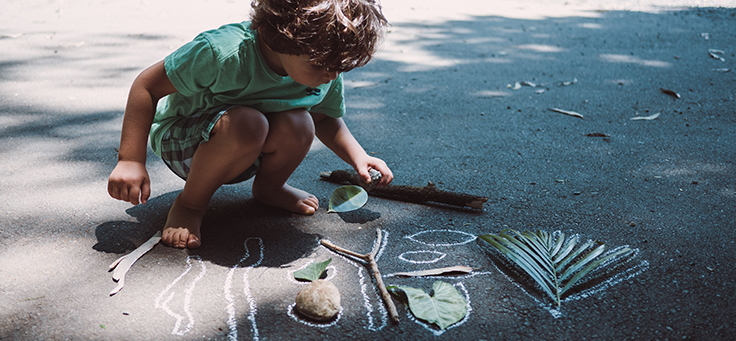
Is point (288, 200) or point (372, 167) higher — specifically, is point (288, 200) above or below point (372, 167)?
below

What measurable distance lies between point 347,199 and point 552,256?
29.2 inches

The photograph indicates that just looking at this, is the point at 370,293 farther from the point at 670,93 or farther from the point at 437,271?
the point at 670,93

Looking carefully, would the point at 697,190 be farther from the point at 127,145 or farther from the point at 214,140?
the point at 127,145

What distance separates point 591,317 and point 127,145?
1411mm

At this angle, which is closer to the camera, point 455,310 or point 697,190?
point 455,310

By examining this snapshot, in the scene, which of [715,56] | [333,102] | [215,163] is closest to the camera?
[215,163]

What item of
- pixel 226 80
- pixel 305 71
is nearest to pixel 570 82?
pixel 305 71

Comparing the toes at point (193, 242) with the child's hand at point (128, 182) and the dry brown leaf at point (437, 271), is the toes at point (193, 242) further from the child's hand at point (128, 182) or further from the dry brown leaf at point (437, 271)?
the dry brown leaf at point (437, 271)

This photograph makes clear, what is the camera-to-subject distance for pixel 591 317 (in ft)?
4.70

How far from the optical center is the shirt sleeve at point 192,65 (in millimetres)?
1616

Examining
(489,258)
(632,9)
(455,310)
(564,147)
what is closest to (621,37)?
(632,9)

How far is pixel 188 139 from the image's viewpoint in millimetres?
1786

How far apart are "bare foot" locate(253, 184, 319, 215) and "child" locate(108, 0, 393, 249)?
6 cm

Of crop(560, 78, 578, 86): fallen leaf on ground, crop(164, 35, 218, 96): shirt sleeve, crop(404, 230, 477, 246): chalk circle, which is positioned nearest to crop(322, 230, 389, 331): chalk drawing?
crop(404, 230, 477, 246): chalk circle
